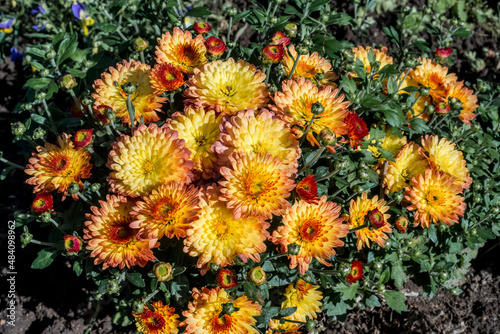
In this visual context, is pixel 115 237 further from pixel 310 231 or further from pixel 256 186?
pixel 310 231

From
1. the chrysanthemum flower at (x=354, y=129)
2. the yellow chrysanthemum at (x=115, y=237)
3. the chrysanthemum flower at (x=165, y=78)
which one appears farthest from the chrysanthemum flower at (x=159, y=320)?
the chrysanthemum flower at (x=354, y=129)

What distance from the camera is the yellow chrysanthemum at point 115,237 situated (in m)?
1.99

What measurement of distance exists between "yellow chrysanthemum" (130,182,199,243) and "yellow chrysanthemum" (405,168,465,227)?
1.21m

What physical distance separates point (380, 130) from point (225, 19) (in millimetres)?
2752

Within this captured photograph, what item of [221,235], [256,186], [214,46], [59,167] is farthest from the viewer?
[214,46]

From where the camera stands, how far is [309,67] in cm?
254

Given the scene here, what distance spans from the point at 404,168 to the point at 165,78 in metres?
1.47

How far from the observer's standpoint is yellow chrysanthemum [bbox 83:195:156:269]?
1.99m

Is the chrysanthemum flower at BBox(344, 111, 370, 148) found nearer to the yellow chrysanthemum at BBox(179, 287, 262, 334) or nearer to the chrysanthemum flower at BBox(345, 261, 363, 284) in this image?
the chrysanthemum flower at BBox(345, 261, 363, 284)

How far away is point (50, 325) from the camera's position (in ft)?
9.46

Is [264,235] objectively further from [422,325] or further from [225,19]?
[225,19]

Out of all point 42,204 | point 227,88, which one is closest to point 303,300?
point 227,88

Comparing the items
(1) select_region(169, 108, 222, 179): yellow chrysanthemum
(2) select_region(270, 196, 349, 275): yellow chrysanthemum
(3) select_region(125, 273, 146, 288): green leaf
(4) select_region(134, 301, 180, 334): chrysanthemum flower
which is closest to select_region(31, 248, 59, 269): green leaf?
(3) select_region(125, 273, 146, 288): green leaf

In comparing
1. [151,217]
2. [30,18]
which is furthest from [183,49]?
[30,18]
